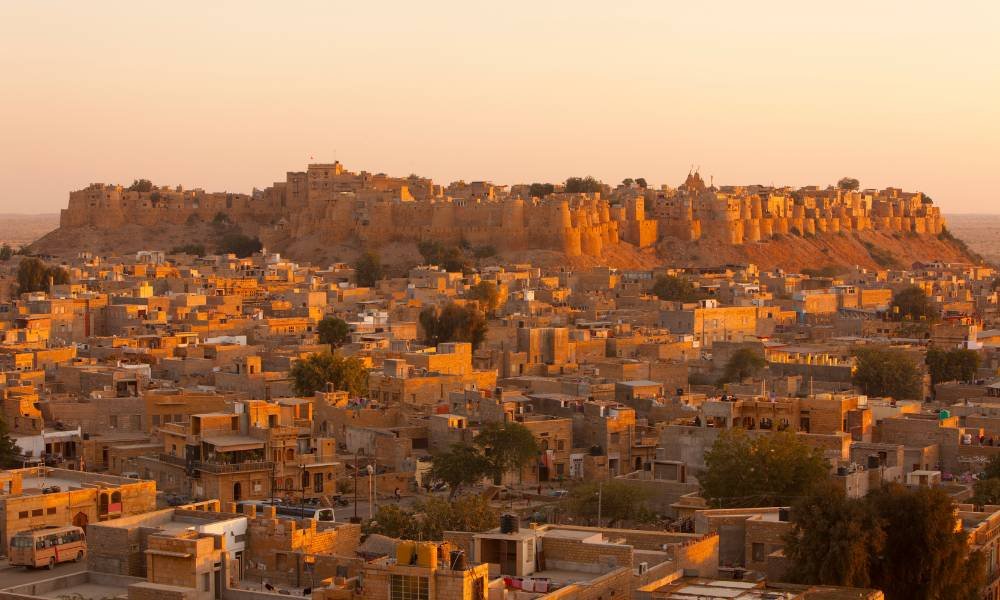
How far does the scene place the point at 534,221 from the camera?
261 feet

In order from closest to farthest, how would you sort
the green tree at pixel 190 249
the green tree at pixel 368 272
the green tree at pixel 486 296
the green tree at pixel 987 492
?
the green tree at pixel 987 492 → the green tree at pixel 486 296 → the green tree at pixel 368 272 → the green tree at pixel 190 249

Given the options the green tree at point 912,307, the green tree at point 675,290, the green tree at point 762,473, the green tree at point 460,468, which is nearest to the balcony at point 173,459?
the green tree at point 460,468

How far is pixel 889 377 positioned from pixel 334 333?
1351cm

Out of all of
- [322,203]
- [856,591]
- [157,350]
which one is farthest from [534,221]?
[856,591]

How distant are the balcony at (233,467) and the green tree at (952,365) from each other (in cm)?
1608

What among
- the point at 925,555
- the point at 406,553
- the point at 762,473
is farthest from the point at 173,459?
the point at 406,553

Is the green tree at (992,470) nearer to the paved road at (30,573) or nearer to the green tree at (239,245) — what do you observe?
the paved road at (30,573)

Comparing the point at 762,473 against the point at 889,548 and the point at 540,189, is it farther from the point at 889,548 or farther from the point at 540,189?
the point at 540,189

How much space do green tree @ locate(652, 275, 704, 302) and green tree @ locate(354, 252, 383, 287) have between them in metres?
11.0

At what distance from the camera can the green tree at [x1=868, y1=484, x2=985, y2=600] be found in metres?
15.3

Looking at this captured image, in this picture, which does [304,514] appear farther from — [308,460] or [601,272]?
[601,272]

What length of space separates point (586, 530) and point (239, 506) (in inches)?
277

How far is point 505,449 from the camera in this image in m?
26.1

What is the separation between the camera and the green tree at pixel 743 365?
35.6 m
